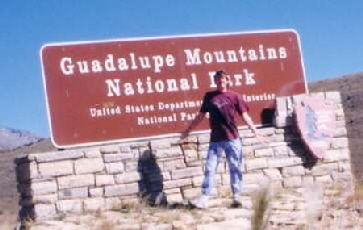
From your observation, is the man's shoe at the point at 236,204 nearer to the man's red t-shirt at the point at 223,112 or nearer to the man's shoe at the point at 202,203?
the man's shoe at the point at 202,203

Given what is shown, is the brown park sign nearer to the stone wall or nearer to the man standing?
the stone wall

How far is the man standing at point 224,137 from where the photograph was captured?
10258 mm

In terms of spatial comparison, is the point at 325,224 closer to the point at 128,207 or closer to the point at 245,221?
the point at 245,221

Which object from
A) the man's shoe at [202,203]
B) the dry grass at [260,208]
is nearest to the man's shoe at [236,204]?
the man's shoe at [202,203]

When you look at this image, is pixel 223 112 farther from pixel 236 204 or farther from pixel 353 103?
pixel 353 103

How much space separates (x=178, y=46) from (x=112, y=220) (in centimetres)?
362

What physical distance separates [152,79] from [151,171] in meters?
1.63

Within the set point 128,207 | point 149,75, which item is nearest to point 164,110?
point 149,75

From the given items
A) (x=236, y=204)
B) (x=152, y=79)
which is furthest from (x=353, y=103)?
(x=236, y=204)

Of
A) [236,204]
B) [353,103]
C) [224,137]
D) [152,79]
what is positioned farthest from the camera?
[353,103]

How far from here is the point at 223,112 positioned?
10.3m

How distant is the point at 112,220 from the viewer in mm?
9984

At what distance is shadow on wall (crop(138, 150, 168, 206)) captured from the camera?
1138cm

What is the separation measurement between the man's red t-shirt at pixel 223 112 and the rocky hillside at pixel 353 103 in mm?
23004
